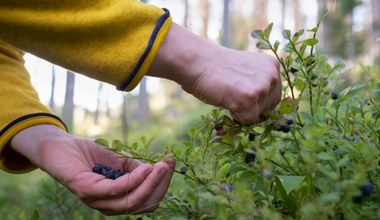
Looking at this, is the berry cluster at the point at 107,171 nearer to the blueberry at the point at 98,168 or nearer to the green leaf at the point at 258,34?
the blueberry at the point at 98,168

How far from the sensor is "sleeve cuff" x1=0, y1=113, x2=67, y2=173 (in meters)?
1.10

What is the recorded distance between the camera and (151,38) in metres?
0.78

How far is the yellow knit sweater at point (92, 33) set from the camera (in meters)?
0.78

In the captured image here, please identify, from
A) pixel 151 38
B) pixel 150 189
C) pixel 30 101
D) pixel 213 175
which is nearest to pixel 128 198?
pixel 150 189

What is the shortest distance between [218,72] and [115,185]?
0.24 m

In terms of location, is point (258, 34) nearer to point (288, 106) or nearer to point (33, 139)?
point (288, 106)

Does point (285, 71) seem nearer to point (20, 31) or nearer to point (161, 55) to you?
point (161, 55)

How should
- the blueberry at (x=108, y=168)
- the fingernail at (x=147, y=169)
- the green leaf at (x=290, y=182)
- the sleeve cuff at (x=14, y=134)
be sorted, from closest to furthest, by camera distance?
the green leaf at (x=290, y=182), the fingernail at (x=147, y=169), the blueberry at (x=108, y=168), the sleeve cuff at (x=14, y=134)

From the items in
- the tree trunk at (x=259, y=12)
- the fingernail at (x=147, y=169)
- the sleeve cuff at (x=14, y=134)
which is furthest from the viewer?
the tree trunk at (x=259, y=12)

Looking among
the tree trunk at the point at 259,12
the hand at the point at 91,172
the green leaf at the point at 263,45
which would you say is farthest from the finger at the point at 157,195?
the tree trunk at the point at 259,12

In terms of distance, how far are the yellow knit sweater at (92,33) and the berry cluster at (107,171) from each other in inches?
7.4

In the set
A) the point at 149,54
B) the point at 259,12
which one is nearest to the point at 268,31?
the point at 149,54

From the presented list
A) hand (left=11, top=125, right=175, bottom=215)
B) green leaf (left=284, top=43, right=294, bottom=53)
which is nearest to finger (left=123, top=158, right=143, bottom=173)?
hand (left=11, top=125, right=175, bottom=215)

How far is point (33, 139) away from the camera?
107 centimetres
